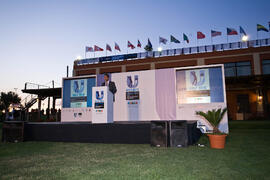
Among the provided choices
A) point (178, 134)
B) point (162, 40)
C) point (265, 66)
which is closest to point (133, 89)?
point (178, 134)

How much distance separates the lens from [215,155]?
3.86 metres

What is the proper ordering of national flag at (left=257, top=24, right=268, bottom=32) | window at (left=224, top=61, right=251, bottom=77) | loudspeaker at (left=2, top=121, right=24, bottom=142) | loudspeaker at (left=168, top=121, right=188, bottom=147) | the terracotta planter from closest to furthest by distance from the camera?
the terracotta planter < loudspeaker at (left=168, top=121, right=188, bottom=147) < loudspeaker at (left=2, top=121, right=24, bottom=142) < national flag at (left=257, top=24, right=268, bottom=32) < window at (left=224, top=61, right=251, bottom=77)

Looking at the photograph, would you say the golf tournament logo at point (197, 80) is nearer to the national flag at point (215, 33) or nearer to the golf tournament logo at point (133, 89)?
the golf tournament logo at point (133, 89)

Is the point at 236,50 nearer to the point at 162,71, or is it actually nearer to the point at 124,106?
the point at 162,71

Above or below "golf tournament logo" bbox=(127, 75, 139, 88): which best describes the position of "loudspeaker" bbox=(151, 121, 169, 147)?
Answer: below

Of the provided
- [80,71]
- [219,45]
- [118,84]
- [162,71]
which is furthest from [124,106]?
[80,71]

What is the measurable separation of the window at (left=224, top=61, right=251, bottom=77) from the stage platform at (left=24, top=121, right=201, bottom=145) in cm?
1720

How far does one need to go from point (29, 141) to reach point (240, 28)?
21.3 meters

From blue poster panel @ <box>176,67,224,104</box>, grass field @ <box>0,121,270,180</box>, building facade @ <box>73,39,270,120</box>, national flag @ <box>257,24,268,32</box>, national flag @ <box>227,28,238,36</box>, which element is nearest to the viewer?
grass field @ <box>0,121,270,180</box>

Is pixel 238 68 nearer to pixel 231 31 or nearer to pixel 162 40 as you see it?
pixel 231 31

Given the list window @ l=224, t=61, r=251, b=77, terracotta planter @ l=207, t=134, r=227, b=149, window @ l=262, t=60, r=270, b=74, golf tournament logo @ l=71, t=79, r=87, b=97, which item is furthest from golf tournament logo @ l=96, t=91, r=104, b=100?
window @ l=262, t=60, r=270, b=74

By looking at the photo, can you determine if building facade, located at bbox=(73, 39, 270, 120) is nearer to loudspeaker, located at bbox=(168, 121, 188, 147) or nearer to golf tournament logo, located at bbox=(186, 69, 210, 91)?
golf tournament logo, located at bbox=(186, 69, 210, 91)

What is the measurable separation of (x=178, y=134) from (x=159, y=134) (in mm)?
503

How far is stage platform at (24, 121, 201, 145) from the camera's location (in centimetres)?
533
